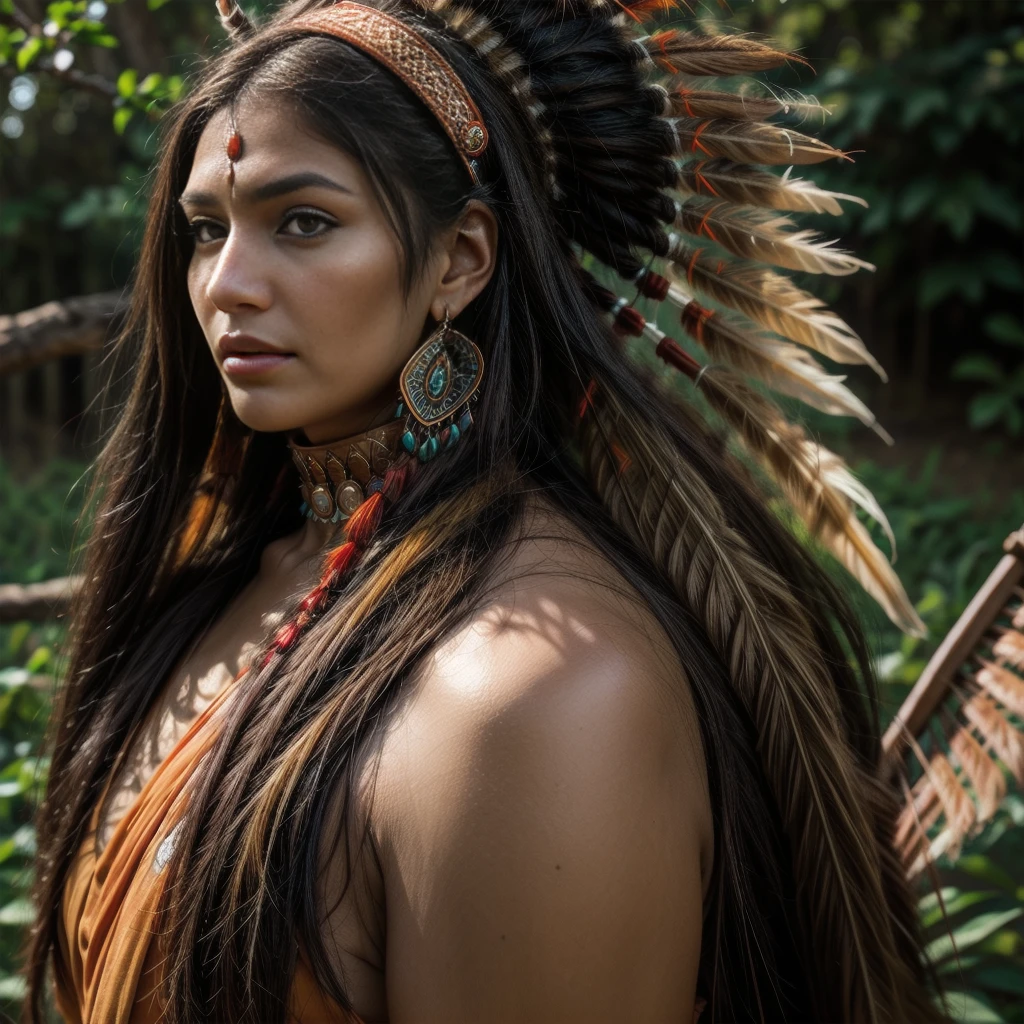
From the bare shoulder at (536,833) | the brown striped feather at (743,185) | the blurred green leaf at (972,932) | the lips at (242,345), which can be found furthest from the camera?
the blurred green leaf at (972,932)

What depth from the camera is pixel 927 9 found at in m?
5.56

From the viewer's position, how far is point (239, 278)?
1.63 metres

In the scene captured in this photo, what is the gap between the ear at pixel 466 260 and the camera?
67.6 inches

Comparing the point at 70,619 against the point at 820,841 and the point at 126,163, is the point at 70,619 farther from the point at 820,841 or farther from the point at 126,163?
the point at 126,163

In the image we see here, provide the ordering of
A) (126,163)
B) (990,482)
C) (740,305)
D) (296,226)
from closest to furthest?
(296,226), (740,305), (990,482), (126,163)

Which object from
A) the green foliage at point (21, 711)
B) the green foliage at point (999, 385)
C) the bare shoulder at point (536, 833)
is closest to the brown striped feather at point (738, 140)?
the bare shoulder at point (536, 833)

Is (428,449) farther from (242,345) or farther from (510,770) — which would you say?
(510,770)

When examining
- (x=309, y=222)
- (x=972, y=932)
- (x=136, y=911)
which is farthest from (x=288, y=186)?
(x=972, y=932)

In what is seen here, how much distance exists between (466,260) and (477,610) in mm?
556

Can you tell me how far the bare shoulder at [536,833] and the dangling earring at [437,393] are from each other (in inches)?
14.5

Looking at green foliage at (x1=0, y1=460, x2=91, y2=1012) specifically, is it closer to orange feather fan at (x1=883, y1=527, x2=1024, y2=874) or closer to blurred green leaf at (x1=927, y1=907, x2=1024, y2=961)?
orange feather fan at (x1=883, y1=527, x2=1024, y2=874)

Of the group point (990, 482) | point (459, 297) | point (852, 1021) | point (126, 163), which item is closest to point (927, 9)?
point (990, 482)

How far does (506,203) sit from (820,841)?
1.02 metres

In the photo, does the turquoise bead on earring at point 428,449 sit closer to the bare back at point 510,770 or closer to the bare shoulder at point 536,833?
the bare back at point 510,770
